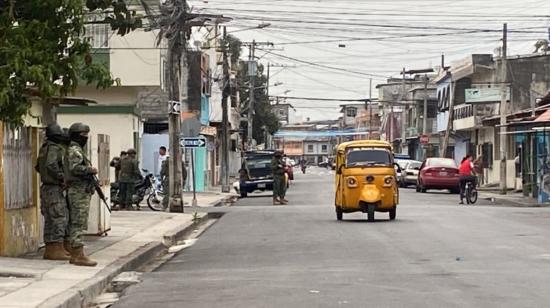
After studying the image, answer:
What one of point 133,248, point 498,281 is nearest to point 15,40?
point 498,281

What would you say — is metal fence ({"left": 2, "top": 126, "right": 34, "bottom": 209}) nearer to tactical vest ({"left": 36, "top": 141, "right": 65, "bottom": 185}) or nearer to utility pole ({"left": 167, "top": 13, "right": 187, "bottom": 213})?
tactical vest ({"left": 36, "top": 141, "right": 65, "bottom": 185})

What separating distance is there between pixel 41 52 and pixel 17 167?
548cm

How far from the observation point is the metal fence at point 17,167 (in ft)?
49.6

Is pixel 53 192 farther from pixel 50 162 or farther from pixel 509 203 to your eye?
pixel 509 203

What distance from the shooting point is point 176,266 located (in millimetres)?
15875

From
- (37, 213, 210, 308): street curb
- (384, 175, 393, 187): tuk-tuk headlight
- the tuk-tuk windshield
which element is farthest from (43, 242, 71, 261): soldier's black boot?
(384, 175, 393, 187): tuk-tuk headlight

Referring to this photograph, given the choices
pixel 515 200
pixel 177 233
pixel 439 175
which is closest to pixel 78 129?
pixel 177 233

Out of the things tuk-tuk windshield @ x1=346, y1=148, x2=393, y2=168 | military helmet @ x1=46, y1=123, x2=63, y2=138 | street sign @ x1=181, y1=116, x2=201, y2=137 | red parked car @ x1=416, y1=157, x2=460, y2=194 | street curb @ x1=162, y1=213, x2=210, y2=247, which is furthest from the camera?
red parked car @ x1=416, y1=157, x2=460, y2=194

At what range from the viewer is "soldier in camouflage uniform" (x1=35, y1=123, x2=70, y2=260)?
14867mm

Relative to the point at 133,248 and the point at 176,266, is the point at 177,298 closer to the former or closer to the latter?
the point at 176,266

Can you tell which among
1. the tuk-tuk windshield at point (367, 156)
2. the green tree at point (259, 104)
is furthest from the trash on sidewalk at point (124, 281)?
the green tree at point (259, 104)

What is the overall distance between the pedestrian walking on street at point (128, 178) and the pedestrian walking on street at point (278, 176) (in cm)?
553

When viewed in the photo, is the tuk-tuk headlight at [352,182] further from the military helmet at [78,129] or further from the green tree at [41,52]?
the green tree at [41,52]

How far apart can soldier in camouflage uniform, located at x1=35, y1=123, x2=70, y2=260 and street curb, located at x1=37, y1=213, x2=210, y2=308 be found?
0.92 m
